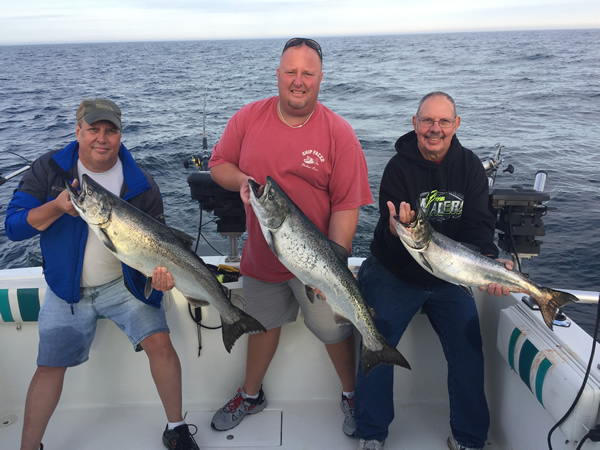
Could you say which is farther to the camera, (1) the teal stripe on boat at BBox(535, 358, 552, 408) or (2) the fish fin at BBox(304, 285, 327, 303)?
(2) the fish fin at BBox(304, 285, 327, 303)

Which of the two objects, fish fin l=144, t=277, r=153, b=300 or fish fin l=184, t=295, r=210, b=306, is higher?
fish fin l=144, t=277, r=153, b=300

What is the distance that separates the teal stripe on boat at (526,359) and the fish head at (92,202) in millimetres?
2637

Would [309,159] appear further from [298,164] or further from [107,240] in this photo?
[107,240]

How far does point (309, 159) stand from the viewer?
3.10 meters

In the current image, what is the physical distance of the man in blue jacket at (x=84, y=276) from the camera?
2957 mm

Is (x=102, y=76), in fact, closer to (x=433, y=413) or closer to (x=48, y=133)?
(x=48, y=133)

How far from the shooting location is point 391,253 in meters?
3.34

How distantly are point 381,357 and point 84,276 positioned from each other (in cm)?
198

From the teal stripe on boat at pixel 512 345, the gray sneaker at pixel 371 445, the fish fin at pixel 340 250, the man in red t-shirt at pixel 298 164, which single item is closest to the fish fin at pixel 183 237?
the man in red t-shirt at pixel 298 164

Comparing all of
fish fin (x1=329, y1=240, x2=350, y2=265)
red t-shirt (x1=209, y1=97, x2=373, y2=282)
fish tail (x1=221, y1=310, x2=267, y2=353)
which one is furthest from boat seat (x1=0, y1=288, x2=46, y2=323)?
fish fin (x1=329, y1=240, x2=350, y2=265)

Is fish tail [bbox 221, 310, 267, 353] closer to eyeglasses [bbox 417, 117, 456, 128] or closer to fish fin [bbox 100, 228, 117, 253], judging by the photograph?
fish fin [bbox 100, 228, 117, 253]

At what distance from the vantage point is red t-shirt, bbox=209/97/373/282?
3.10 metres

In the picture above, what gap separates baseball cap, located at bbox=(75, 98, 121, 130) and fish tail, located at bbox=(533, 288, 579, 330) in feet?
9.45

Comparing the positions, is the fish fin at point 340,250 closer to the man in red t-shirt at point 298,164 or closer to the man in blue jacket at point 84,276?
the man in red t-shirt at point 298,164
